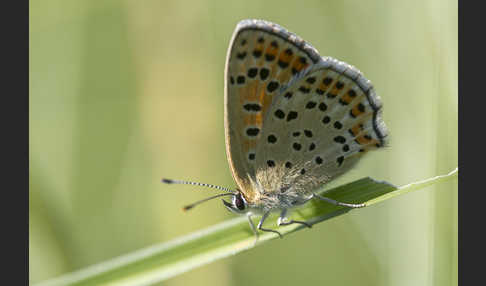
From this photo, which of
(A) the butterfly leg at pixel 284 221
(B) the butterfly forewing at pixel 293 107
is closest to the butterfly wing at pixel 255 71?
(B) the butterfly forewing at pixel 293 107

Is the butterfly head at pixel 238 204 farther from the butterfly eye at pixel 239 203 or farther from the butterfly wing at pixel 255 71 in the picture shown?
the butterfly wing at pixel 255 71

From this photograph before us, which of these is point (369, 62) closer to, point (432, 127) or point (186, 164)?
point (432, 127)

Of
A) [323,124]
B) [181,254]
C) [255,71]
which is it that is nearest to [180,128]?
[255,71]

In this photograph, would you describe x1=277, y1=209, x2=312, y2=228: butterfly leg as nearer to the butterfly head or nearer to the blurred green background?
the butterfly head

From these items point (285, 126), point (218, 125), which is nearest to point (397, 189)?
point (285, 126)

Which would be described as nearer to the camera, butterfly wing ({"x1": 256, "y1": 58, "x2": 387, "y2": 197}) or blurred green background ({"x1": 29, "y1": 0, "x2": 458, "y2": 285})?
butterfly wing ({"x1": 256, "y1": 58, "x2": 387, "y2": 197})

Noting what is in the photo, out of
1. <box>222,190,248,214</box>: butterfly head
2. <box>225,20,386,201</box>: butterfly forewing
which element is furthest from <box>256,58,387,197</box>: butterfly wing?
<box>222,190,248,214</box>: butterfly head

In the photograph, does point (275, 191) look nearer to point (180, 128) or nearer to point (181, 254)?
point (181, 254)
